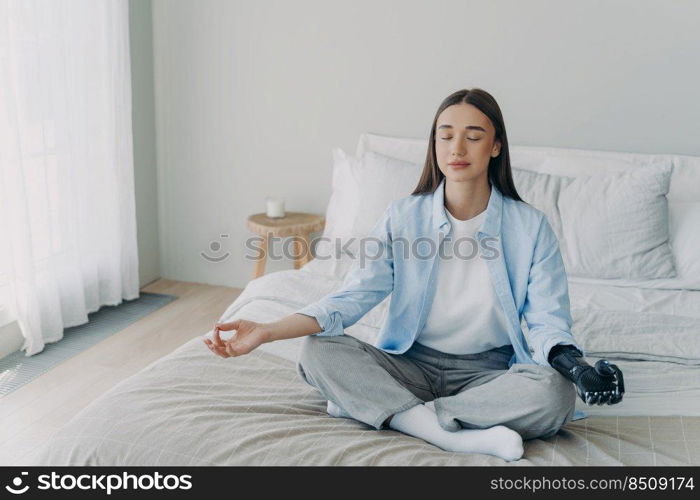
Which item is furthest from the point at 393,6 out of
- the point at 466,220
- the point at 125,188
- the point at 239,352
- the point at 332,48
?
the point at 239,352

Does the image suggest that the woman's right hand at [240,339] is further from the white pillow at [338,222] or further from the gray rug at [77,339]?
the gray rug at [77,339]

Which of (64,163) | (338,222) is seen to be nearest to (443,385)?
(338,222)

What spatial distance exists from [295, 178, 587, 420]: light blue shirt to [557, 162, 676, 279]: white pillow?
941 mm

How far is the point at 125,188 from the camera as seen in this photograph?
3264 millimetres

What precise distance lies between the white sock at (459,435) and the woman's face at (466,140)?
21.5 inches

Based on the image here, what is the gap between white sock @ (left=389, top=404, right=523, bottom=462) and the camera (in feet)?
4.83

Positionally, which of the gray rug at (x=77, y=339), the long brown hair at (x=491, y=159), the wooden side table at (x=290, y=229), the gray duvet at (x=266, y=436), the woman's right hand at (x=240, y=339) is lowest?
the gray rug at (x=77, y=339)

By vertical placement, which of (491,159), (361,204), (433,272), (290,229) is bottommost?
(290,229)

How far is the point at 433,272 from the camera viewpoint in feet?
5.83

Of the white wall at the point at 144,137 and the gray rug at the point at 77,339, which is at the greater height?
the white wall at the point at 144,137

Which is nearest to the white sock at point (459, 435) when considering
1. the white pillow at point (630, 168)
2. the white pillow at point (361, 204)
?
the white pillow at point (361, 204)

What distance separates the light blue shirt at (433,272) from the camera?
170cm

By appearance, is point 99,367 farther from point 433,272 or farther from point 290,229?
point 433,272

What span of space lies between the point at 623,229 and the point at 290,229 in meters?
1.33
